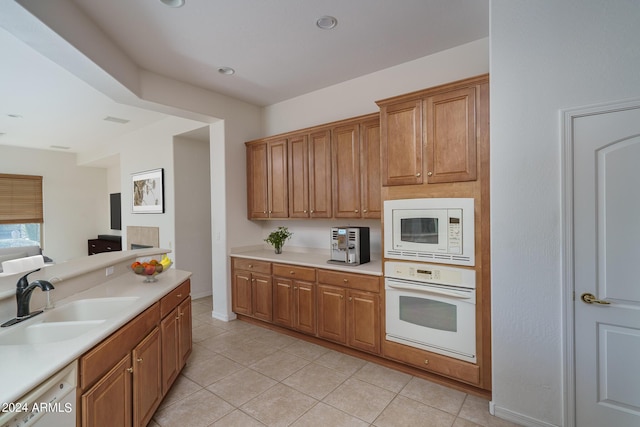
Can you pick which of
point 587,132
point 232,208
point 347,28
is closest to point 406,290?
point 587,132

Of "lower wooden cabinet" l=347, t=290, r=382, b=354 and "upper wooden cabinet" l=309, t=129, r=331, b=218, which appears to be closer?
"lower wooden cabinet" l=347, t=290, r=382, b=354

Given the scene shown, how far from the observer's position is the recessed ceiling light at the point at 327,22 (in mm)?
2516

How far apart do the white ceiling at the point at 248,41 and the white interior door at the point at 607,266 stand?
1.41m

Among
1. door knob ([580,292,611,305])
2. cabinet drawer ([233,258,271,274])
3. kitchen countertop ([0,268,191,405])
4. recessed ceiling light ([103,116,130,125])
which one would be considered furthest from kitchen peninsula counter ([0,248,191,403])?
recessed ceiling light ([103,116,130,125])

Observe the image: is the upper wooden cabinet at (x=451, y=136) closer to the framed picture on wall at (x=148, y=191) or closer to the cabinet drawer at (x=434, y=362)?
the cabinet drawer at (x=434, y=362)

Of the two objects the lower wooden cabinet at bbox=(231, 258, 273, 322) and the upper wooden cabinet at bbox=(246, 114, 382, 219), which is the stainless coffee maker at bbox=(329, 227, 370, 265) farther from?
the lower wooden cabinet at bbox=(231, 258, 273, 322)

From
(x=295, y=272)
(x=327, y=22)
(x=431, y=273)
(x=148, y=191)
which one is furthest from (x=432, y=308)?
(x=148, y=191)

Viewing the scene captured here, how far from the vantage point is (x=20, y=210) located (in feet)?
22.2

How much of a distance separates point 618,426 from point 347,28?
11.0ft

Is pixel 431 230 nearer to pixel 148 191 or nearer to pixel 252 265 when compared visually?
pixel 252 265

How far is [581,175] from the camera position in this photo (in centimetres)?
188

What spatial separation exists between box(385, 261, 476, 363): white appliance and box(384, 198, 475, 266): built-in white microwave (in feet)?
0.34

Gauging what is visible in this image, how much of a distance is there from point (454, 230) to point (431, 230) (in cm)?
18

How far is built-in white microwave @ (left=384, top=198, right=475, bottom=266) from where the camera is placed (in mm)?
2379
